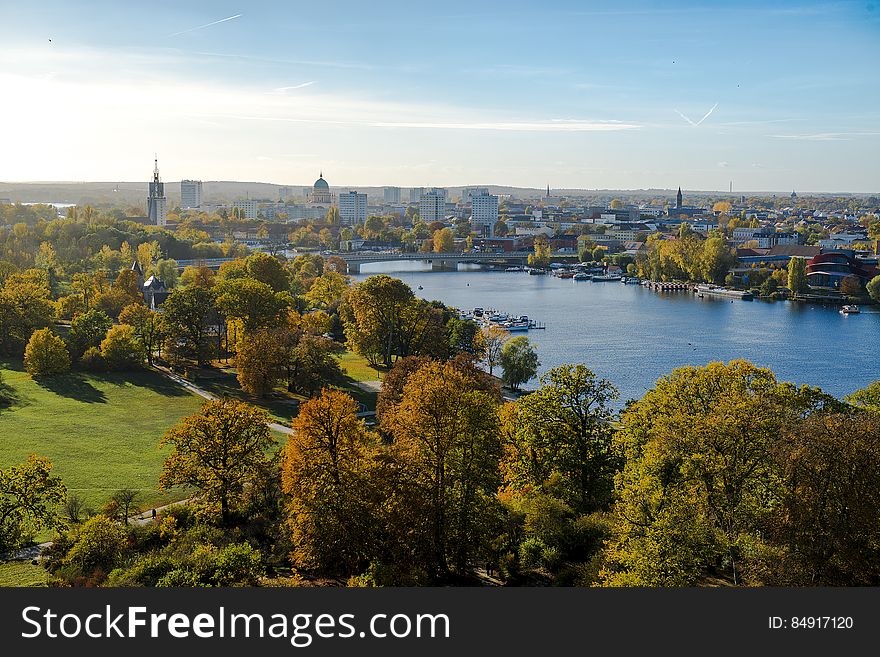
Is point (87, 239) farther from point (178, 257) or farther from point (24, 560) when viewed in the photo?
point (24, 560)

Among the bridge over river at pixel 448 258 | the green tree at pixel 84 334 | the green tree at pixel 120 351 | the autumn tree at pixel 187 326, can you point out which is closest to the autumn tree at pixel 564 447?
the autumn tree at pixel 187 326

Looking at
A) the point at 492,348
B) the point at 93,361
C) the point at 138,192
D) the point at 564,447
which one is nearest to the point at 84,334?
the point at 93,361

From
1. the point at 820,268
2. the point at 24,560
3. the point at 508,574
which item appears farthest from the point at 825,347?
the point at 24,560

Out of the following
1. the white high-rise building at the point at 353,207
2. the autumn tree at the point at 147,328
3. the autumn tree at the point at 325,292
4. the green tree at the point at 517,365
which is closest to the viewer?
the green tree at the point at 517,365

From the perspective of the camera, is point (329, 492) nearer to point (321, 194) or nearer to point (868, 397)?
point (868, 397)

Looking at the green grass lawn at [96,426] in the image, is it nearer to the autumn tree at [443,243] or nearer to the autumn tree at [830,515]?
the autumn tree at [830,515]

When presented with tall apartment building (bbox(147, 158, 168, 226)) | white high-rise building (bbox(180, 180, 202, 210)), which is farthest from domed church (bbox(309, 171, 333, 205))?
tall apartment building (bbox(147, 158, 168, 226))
